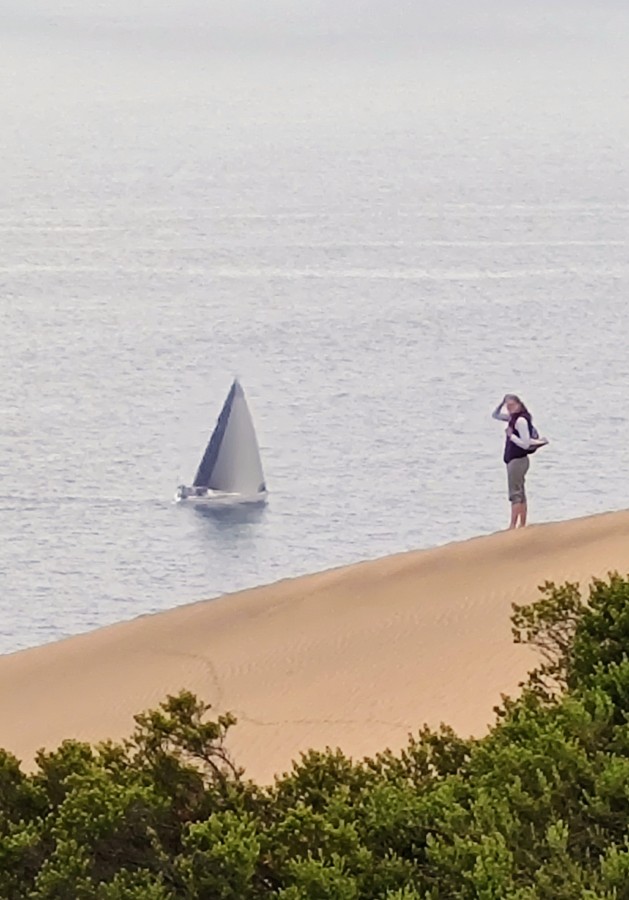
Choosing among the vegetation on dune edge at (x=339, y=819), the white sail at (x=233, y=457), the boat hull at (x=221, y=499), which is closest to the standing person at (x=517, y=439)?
the vegetation on dune edge at (x=339, y=819)

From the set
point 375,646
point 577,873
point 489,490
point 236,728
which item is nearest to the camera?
point 577,873

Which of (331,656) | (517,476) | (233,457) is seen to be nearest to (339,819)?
(331,656)

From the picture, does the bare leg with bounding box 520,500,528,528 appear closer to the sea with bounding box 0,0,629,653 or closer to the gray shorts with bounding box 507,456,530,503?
the gray shorts with bounding box 507,456,530,503

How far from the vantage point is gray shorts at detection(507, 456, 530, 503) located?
56.1 ft

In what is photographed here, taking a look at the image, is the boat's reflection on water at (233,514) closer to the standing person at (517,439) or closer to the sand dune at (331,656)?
the sand dune at (331,656)

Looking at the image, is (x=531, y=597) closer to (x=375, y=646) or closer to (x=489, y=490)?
(x=375, y=646)

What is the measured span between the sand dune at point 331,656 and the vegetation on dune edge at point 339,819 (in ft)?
16.1

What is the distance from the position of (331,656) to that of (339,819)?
8458 millimetres

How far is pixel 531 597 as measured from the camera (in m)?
14.7

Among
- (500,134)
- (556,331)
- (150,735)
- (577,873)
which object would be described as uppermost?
(500,134)

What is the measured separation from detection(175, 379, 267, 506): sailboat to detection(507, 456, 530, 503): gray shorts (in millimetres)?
17516

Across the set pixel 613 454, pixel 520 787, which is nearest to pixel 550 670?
pixel 520 787

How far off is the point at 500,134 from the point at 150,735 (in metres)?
146

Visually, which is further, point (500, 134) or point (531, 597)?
point (500, 134)
